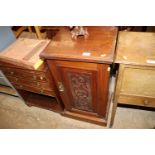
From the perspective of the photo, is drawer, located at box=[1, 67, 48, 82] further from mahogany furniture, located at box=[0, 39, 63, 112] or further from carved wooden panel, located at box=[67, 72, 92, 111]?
carved wooden panel, located at box=[67, 72, 92, 111]

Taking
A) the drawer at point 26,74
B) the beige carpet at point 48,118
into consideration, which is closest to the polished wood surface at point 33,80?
the drawer at point 26,74

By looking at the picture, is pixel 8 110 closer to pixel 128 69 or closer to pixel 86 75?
pixel 86 75

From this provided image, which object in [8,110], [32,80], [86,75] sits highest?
[86,75]

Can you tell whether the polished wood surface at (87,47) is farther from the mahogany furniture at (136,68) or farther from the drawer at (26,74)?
the drawer at (26,74)

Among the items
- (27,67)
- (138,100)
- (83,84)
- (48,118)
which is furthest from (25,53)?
(138,100)

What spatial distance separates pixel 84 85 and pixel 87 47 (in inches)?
12.3


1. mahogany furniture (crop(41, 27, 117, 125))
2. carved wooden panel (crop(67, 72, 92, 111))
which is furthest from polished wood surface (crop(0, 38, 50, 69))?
carved wooden panel (crop(67, 72, 92, 111))

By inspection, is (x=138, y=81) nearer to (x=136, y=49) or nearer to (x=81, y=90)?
Result: (x=136, y=49)

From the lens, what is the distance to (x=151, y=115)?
1.54 m

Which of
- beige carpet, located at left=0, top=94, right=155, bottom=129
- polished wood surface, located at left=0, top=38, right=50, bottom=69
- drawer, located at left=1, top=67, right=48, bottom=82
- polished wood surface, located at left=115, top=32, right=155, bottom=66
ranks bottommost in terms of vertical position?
beige carpet, located at left=0, top=94, right=155, bottom=129

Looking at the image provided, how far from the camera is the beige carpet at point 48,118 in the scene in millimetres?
1510

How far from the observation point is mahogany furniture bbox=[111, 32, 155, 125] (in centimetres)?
87
